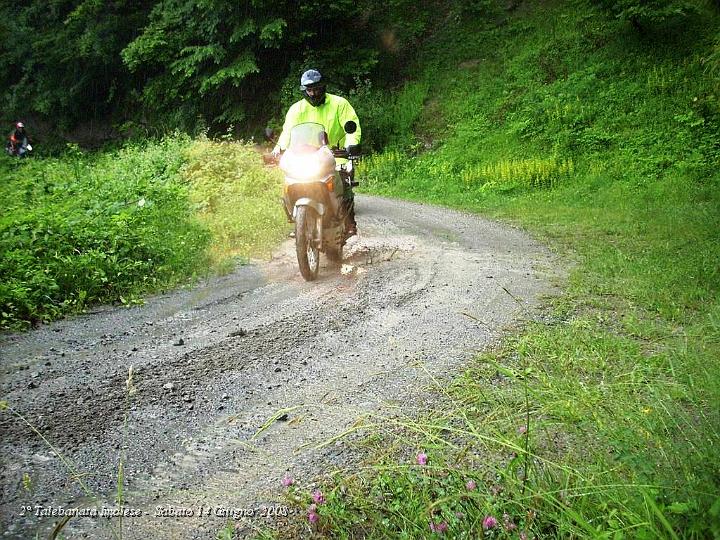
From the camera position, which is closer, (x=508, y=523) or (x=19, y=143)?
(x=508, y=523)

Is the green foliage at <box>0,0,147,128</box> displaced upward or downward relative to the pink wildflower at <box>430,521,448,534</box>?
upward

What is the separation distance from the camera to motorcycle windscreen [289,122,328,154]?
23.0 ft

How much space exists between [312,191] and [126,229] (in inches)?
89.4

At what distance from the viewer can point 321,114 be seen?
7691mm

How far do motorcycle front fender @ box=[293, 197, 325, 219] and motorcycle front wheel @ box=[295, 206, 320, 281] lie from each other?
4 centimetres

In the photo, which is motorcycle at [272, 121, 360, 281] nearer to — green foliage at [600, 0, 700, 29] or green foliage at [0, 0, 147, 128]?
green foliage at [600, 0, 700, 29]

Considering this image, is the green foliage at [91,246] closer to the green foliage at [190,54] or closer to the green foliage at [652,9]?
the green foliage at [190,54]

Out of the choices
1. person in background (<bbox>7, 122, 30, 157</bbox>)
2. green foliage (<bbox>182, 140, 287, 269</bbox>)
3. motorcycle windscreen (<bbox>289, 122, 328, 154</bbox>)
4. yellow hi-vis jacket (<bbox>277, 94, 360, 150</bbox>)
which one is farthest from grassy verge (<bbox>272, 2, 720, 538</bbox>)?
person in background (<bbox>7, 122, 30, 157</bbox>)

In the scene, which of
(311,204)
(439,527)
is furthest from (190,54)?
(439,527)

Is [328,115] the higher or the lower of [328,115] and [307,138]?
the higher

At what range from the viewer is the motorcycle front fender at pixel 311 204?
6707 mm

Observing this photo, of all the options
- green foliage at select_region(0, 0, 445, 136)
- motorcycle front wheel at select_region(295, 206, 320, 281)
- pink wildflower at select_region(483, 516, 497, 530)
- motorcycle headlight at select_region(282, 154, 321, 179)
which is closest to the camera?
pink wildflower at select_region(483, 516, 497, 530)

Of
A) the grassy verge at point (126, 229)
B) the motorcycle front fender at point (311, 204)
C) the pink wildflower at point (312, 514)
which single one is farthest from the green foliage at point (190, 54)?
the pink wildflower at point (312, 514)

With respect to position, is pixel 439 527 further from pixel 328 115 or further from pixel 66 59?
pixel 66 59
